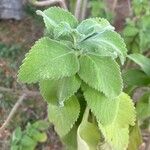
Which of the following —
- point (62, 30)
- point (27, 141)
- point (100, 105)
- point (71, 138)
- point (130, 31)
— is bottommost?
point (27, 141)

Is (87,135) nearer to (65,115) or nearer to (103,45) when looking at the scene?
(65,115)

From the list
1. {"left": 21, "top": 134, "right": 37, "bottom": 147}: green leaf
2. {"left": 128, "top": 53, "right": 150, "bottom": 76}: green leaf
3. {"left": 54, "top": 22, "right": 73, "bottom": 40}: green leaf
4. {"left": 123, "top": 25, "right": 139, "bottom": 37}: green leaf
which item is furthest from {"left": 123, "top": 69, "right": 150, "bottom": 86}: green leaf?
{"left": 21, "top": 134, "right": 37, "bottom": 147}: green leaf

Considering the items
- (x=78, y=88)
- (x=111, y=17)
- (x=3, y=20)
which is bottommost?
(x=3, y=20)

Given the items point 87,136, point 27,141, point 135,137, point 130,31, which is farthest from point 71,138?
point 27,141

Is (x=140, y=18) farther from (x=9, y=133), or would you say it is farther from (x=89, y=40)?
(x=9, y=133)

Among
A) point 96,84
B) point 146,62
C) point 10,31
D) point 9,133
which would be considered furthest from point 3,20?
point 96,84

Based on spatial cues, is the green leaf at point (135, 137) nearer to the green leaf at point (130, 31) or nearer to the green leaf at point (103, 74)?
the green leaf at point (103, 74)

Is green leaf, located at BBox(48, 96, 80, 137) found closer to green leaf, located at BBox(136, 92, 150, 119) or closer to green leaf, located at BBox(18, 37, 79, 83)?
green leaf, located at BBox(18, 37, 79, 83)
